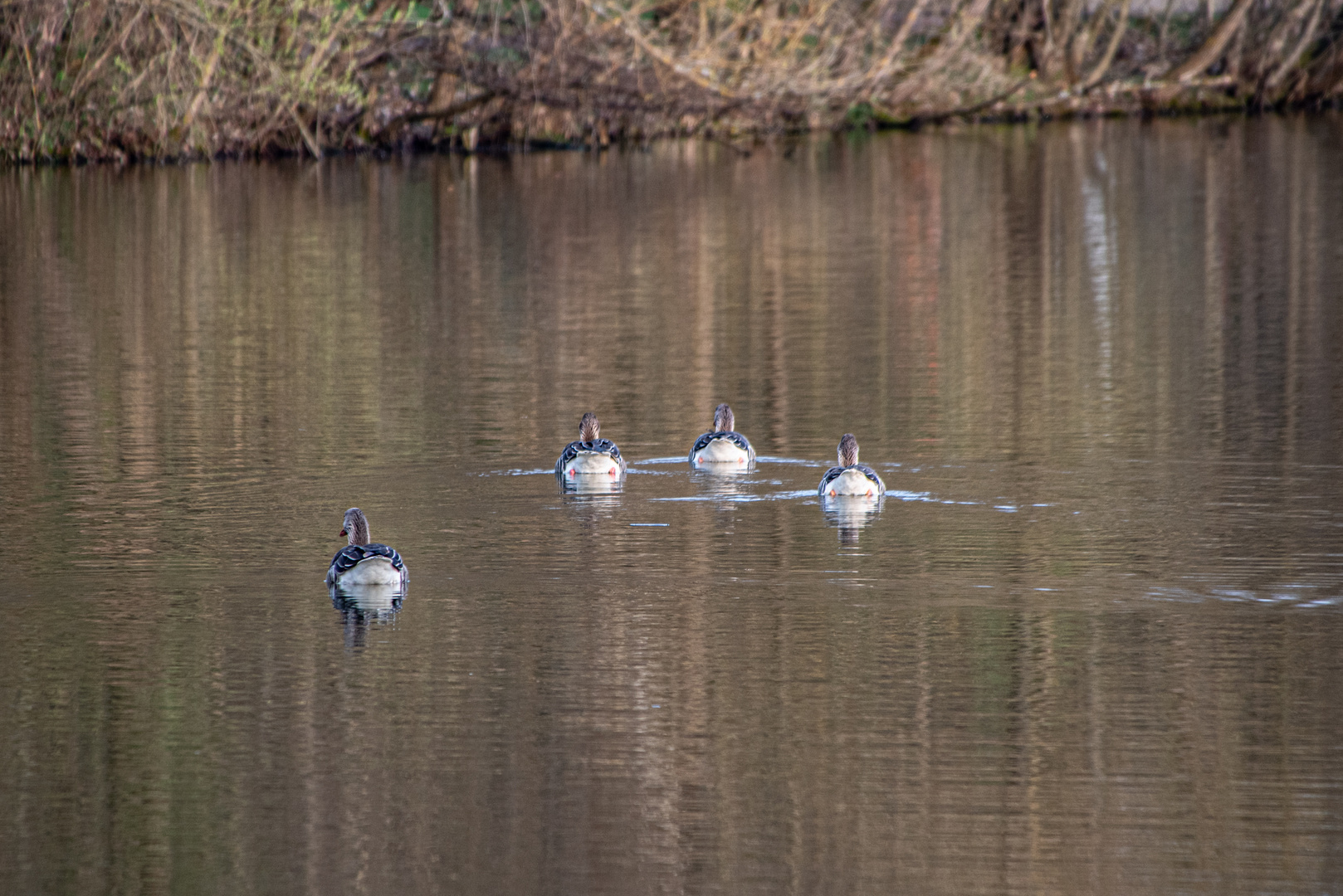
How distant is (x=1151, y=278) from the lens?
23938mm

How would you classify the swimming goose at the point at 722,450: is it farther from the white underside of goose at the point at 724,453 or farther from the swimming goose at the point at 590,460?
the swimming goose at the point at 590,460

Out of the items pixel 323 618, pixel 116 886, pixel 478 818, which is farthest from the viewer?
pixel 323 618

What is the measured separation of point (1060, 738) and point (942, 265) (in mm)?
18110

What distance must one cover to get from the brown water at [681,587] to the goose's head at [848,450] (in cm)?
A: 38

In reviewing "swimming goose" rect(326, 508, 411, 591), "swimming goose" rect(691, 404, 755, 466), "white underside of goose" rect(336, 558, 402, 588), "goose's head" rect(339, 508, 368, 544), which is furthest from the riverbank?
"white underside of goose" rect(336, 558, 402, 588)

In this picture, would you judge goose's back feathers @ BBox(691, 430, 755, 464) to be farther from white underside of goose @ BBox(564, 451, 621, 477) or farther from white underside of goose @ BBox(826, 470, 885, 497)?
white underside of goose @ BBox(826, 470, 885, 497)

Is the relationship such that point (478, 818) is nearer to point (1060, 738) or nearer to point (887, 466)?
point (1060, 738)

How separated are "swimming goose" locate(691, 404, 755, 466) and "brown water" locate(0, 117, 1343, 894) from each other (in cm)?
15

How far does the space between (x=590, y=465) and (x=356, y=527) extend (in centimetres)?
261

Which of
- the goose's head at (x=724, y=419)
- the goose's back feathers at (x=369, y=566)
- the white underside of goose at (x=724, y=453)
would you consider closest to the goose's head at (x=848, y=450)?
the white underside of goose at (x=724, y=453)

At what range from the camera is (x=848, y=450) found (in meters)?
13.3

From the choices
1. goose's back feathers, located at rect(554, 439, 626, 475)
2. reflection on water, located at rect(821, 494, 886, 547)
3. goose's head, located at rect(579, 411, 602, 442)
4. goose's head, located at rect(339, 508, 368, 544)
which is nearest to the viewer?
goose's head, located at rect(339, 508, 368, 544)

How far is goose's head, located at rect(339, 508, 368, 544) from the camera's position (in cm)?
1118

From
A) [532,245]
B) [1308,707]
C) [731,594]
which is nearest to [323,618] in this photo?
[731,594]
